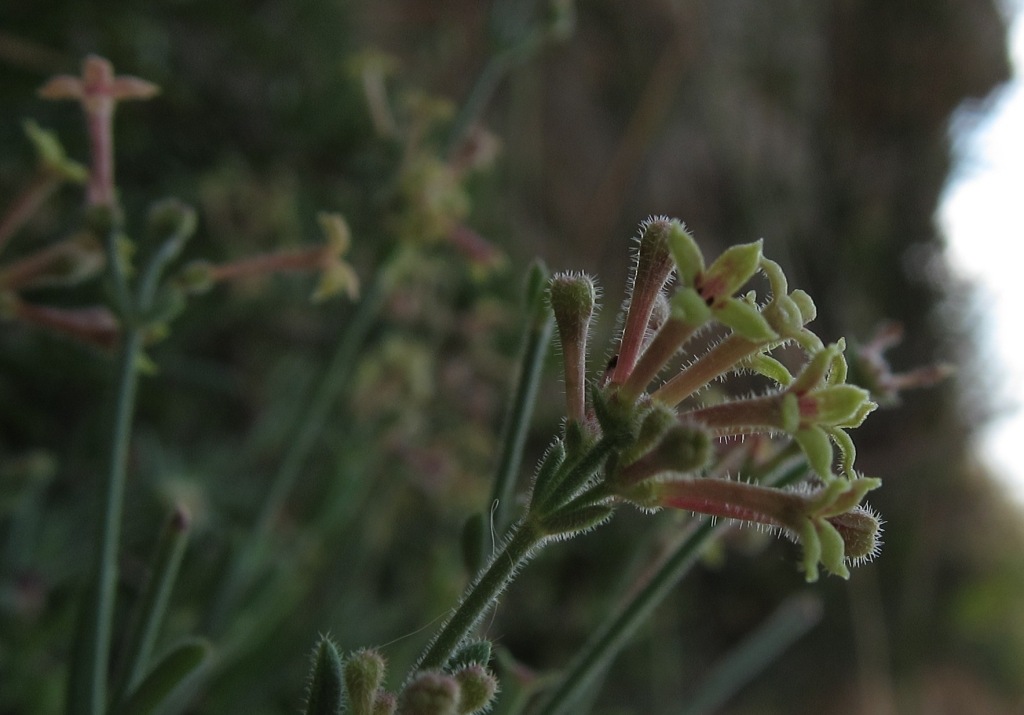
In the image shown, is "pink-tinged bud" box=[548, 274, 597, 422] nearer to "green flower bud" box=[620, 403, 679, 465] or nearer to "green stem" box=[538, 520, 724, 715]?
"green flower bud" box=[620, 403, 679, 465]

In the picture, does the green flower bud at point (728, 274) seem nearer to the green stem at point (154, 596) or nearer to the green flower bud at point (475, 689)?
the green flower bud at point (475, 689)

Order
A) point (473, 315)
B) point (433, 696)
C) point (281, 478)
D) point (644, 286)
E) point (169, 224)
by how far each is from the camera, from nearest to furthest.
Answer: point (433, 696), point (644, 286), point (169, 224), point (281, 478), point (473, 315)

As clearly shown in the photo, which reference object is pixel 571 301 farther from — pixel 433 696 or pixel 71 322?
pixel 71 322

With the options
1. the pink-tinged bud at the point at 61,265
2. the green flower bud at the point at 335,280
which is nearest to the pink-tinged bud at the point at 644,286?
the green flower bud at the point at 335,280

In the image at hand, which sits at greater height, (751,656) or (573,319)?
(751,656)

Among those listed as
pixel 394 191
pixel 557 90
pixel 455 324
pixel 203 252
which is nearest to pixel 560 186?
pixel 557 90

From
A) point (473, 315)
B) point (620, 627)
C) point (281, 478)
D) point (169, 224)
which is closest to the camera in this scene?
point (620, 627)

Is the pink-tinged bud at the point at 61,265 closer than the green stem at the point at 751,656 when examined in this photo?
Yes

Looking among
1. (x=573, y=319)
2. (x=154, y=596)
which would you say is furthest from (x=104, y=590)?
(x=573, y=319)
